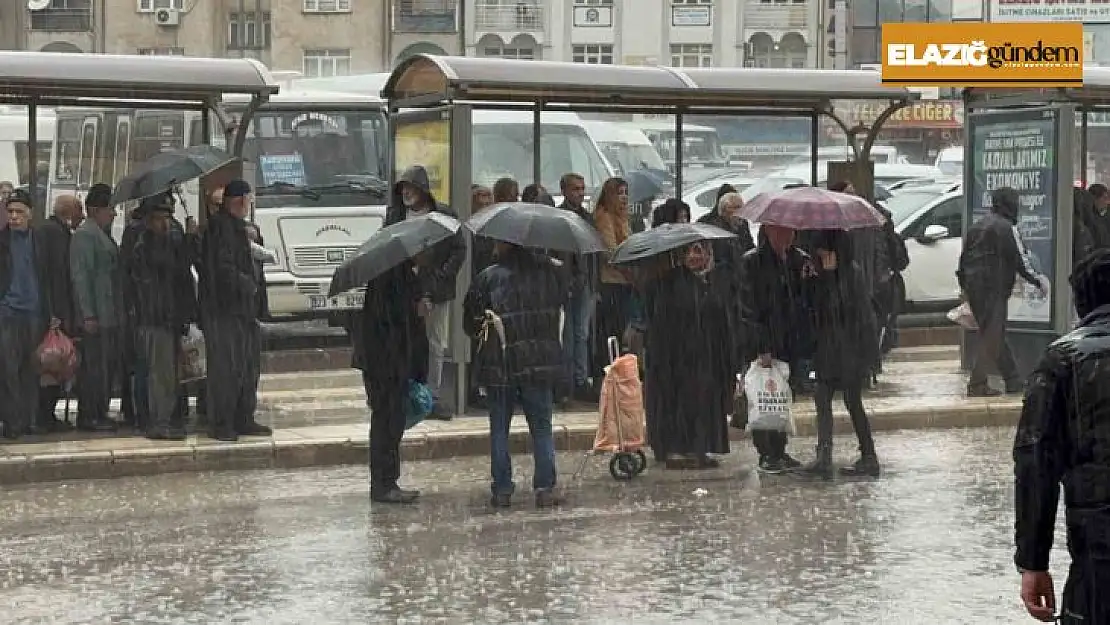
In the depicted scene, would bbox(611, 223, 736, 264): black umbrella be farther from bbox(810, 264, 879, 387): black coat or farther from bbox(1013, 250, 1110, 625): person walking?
bbox(1013, 250, 1110, 625): person walking

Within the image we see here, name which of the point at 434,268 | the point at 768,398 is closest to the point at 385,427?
the point at 434,268

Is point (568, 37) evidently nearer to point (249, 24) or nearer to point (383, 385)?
point (249, 24)

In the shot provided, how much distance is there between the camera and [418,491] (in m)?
11.6

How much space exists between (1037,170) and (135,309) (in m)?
7.32

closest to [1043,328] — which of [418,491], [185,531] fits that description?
[418,491]

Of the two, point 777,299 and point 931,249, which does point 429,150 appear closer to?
point 777,299

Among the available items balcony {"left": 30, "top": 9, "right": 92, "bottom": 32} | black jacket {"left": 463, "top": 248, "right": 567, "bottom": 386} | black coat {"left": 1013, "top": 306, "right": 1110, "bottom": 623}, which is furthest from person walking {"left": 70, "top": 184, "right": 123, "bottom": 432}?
balcony {"left": 30, "top": 9, "right": 92, "bottom": 32}

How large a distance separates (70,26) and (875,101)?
179 ft

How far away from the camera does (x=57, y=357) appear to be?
44.3ft

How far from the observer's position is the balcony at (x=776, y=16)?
71188mm

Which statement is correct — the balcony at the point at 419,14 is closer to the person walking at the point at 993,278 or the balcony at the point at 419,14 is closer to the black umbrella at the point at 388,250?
the person walking at the point at 993,278

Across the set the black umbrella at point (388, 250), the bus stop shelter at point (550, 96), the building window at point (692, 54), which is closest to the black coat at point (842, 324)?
the black umbrella at point (388, 250)

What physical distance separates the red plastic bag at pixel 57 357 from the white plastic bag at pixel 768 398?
15.0ft

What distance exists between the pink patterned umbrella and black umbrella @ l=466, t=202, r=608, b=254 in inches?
51.9
